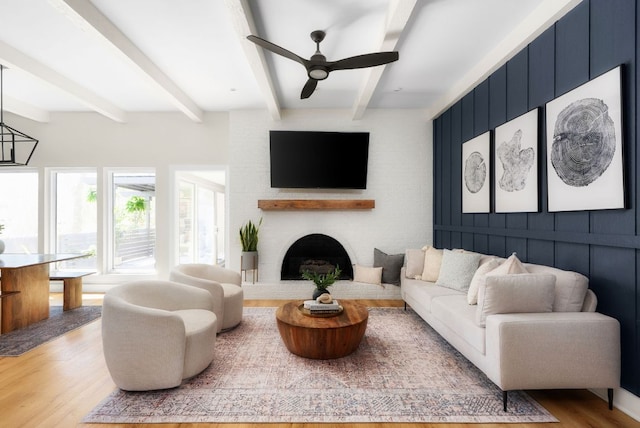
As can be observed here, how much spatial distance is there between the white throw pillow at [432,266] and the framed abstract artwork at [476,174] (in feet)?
2.20

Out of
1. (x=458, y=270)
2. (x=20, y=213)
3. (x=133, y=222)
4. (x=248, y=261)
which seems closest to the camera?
(x=458, y=270)

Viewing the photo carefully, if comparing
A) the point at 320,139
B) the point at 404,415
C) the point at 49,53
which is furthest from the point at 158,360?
the point at 320,139

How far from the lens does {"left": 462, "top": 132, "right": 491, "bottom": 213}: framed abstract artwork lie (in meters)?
3.70

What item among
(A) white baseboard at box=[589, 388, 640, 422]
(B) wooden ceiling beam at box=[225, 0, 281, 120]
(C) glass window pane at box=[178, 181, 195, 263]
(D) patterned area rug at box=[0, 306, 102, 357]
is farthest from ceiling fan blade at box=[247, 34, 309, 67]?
(C) glass window pane at box=[178, 181, 195, 263]

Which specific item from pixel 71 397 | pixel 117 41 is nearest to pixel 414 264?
pixel 71 397

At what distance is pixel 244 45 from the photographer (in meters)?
2.92

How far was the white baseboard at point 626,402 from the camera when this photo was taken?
80.1 inches

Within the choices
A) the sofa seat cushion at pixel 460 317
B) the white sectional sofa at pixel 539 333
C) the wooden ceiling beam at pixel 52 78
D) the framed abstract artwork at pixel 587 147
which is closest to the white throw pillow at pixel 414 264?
the sofa seat cushion at pixel 460 317

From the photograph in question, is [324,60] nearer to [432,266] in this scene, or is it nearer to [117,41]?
[117,41]

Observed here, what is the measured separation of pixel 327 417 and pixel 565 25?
10.8ft

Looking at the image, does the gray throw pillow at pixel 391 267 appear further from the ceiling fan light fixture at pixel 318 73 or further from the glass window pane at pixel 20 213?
the glass window pane at pixel 20 213

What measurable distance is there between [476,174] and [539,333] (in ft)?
7.33

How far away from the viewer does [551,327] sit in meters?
2.07

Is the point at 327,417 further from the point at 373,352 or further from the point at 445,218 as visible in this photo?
the point at 445,218
